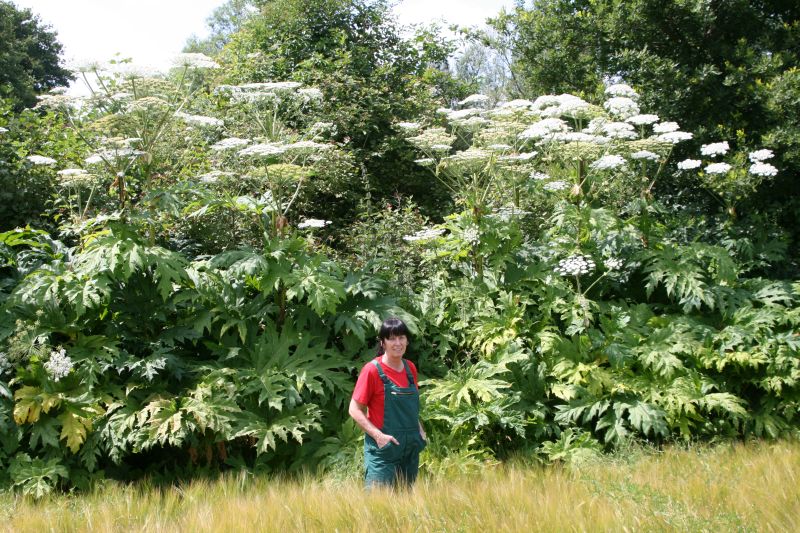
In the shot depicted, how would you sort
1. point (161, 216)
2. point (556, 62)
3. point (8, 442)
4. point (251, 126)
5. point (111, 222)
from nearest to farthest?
point (8, 442)
point (111, 222)
point (161, 216)
point (251, 126)
point (556, 62)

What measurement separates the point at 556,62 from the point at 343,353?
720 centimetres

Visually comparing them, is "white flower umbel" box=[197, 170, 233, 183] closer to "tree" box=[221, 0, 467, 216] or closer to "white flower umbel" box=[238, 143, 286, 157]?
"white flower umbel" box=[238, 143, 286, 157]

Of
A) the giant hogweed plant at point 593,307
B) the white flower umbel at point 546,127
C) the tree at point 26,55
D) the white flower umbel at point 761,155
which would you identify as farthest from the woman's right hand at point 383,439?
the tree at point 26,55

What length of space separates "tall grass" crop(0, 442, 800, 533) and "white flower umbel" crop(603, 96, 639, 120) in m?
4.29

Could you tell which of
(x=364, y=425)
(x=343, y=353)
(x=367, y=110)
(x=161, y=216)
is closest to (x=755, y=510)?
(x=364, y=425)

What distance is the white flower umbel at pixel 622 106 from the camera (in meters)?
8.19

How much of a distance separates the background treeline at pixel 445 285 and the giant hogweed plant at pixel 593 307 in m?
0.03

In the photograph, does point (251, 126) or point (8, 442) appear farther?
point (251, 126)

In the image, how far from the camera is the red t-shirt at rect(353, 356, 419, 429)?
4910 mm

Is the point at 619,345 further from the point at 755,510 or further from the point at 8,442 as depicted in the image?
the point at 8,442

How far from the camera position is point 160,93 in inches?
298

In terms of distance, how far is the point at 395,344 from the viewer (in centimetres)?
491

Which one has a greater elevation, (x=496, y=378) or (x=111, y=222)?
(x=111, y=222)

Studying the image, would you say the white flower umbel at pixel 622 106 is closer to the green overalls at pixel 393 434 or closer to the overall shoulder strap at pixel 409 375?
the overall shoulder strap at pixel 409 375
